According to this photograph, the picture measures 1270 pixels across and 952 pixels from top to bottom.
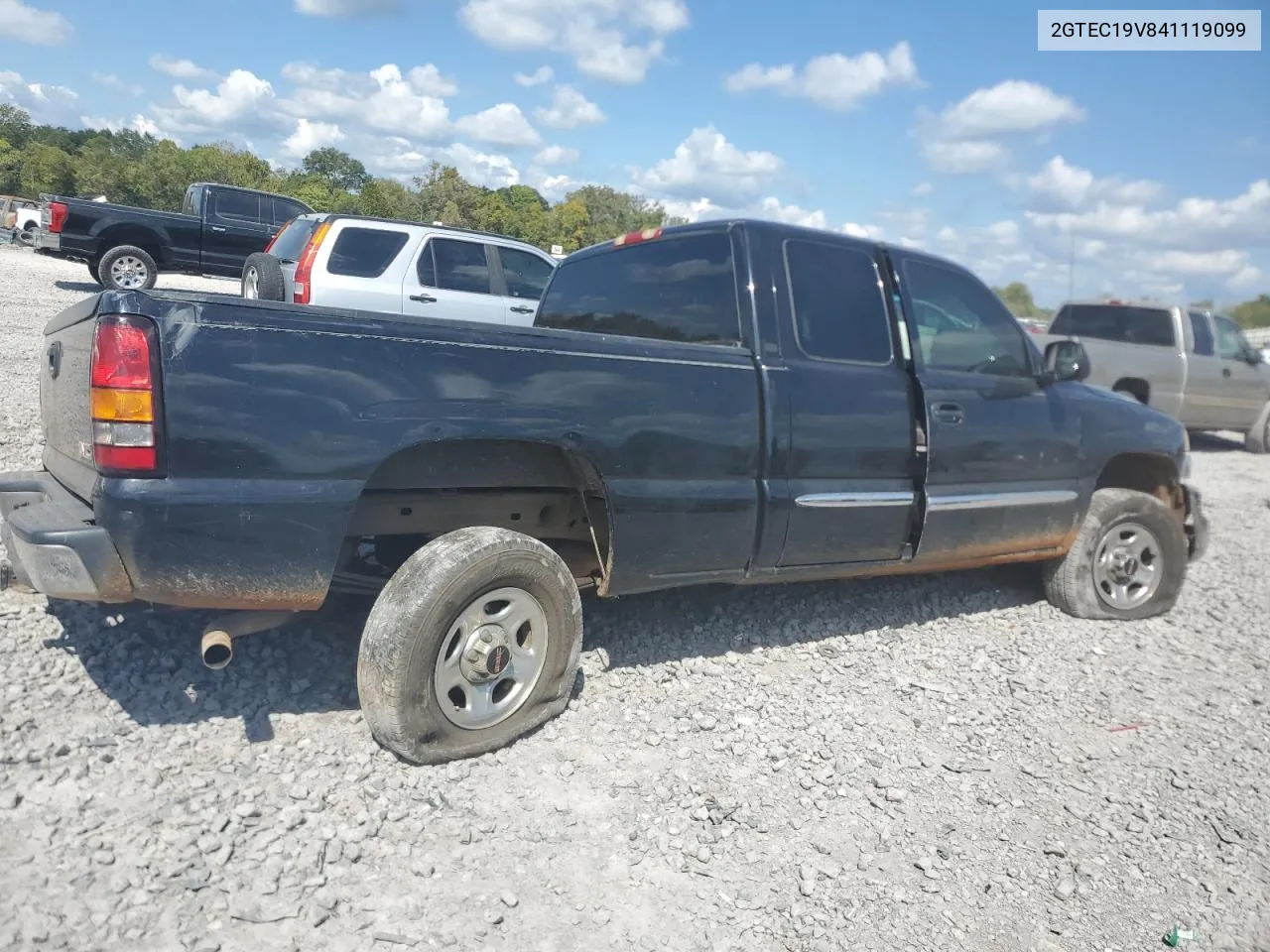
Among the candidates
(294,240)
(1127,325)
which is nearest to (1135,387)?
(1127,325)

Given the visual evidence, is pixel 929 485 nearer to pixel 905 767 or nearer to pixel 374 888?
pixel 905 767

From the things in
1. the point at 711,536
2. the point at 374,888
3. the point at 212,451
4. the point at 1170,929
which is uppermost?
the point at 212,451

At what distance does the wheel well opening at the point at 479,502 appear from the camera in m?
3.27

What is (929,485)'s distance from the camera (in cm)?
431

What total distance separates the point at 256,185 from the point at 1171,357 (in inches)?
1721

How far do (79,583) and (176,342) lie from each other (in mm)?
761

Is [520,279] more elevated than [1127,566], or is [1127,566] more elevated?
[520,279]

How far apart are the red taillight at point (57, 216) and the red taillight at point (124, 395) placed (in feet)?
38.4

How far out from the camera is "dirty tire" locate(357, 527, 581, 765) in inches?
118

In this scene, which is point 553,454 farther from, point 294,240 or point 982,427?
point 294,240

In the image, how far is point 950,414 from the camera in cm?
437

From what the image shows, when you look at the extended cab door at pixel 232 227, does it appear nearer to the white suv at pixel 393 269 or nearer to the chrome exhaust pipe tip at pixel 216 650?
the white suv at pixel 393 269

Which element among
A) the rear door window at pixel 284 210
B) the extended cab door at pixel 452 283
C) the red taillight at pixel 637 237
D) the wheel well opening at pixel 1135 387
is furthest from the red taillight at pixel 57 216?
the wheel well opening at pixel 1135 387

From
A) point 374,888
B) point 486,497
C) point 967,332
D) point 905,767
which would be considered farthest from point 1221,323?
point 374,888
